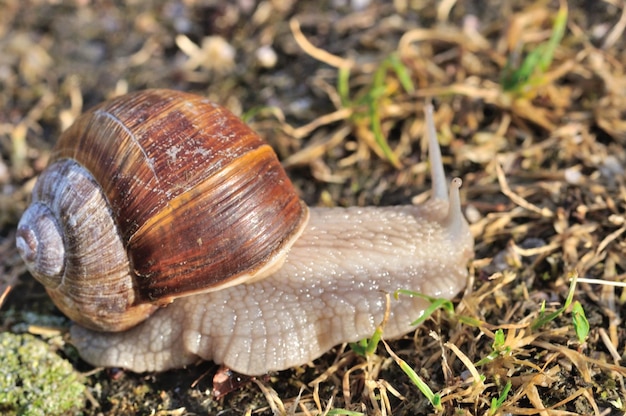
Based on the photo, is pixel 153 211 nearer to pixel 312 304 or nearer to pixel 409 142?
pixel 312 304

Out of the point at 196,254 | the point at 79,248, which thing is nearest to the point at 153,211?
the point at 196,254

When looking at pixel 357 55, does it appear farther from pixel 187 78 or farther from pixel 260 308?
pixel 260 308

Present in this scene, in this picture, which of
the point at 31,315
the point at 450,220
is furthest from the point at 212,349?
the point at 450,220

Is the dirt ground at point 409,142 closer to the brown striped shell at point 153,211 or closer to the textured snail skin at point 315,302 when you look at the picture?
the textured snail skin at point 315,302

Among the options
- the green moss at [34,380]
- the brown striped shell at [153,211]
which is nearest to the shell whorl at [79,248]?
the brown striped shell at [153,211]

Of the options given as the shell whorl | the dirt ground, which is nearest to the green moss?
the dirt ground
